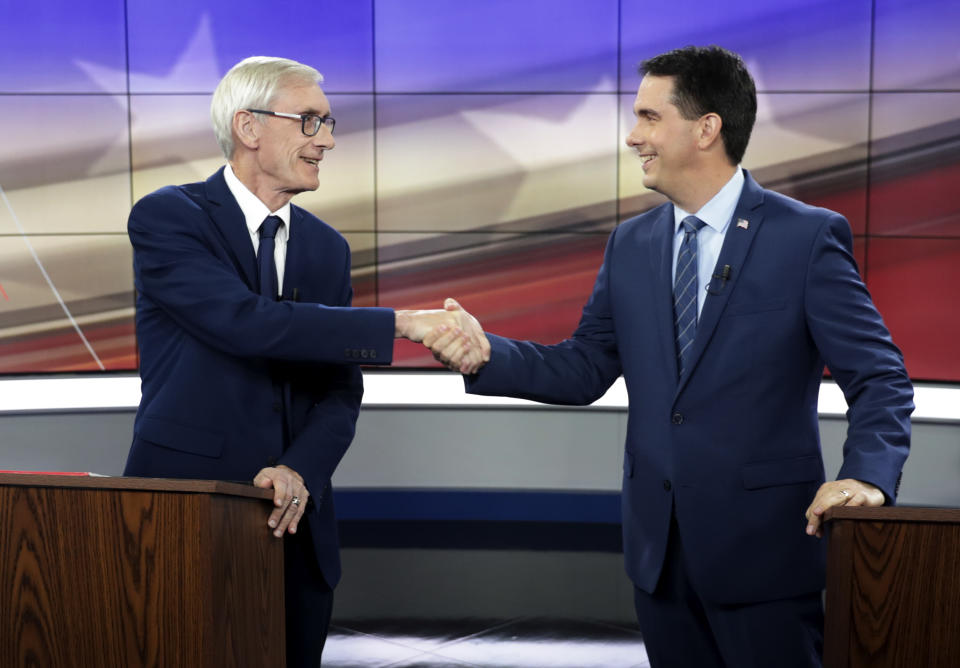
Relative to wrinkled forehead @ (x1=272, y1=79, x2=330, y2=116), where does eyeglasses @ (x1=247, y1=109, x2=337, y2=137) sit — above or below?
below

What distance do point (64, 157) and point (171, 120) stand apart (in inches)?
25.7

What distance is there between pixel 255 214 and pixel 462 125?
4.26 metres

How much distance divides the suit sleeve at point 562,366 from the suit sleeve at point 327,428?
0.25 meters

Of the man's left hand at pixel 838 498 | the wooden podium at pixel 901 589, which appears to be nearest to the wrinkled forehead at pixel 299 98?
the man's left hand at pixel 838 498

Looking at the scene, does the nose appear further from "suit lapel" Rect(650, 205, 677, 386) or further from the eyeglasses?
the eyeglasses

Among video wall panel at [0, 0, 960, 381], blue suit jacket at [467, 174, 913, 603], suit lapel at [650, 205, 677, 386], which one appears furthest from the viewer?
video wall panel at [0, 0, 960, 381]

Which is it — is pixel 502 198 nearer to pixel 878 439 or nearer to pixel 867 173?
pixel 867 173

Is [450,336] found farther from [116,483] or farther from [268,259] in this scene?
[116,483]

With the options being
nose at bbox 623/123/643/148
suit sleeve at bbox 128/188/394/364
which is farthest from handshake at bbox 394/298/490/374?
nose at bbox 623/123/643/148

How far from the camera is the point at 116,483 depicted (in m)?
1.55

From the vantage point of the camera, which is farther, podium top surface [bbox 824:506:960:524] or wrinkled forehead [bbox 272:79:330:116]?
wrinkled forehead [bbox 272:79:330:116]

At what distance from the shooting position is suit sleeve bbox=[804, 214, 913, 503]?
1.69 meters

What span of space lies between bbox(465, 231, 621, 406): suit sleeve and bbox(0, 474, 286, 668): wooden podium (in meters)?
0.78

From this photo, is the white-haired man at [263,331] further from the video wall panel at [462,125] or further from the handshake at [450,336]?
the video wall panel at [462,125]
